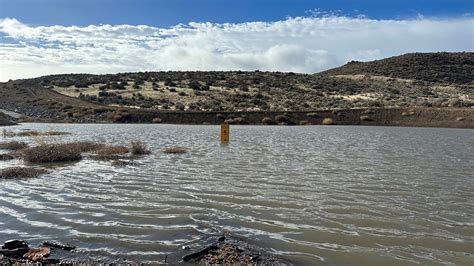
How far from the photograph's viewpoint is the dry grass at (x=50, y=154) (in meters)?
18.6

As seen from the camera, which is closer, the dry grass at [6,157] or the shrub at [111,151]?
the dry grass at [6,157]

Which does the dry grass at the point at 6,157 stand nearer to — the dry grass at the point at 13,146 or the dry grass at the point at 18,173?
the dry grass at the point at 13,146

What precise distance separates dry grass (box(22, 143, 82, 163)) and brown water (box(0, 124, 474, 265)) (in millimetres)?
1007

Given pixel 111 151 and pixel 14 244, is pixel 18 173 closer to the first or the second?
pixel 111 151

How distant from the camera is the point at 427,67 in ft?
313

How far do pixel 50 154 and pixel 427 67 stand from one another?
90.2 m

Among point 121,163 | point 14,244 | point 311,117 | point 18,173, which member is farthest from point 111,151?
point 311,117

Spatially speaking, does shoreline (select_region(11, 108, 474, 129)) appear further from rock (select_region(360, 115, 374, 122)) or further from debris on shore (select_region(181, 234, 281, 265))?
debris on shore (select_region(181, 234, 281, 265))

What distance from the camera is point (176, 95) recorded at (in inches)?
2450

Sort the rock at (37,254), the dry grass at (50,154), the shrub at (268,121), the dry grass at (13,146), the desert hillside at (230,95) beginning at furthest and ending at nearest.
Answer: the desert hillside at (230,95) < the shrub at (268,121) < the dry grass at (13,146) < the dry grass at (50,154) < the rock at (37,254)

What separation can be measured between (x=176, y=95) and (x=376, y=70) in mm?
52227

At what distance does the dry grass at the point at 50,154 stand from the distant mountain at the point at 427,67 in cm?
7942

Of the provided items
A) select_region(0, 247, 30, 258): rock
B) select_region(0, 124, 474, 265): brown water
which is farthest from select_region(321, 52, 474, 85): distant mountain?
select_region(0, 247, 30, 258): rock

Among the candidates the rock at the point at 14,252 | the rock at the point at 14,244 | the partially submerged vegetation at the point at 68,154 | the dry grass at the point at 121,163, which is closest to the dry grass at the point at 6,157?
the partially submerged vegetation at the point at 68,154
